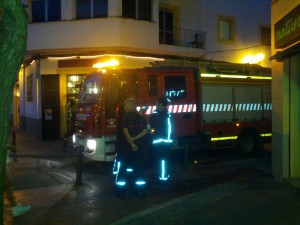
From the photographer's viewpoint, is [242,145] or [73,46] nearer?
[242,145]

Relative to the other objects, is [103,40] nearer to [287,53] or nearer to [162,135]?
[162,135]

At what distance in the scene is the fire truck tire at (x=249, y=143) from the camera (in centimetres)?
1322

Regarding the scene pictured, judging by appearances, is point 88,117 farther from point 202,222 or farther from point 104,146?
point 202,222

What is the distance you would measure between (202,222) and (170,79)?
5773 millimetres

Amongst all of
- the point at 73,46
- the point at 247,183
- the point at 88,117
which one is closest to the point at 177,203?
the point at 247,183

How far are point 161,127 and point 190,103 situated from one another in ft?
10.2

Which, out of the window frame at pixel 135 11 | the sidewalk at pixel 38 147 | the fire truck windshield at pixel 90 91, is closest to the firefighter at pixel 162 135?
the fire truck windshield at pixel 90 91

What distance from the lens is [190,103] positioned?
38.6 ft

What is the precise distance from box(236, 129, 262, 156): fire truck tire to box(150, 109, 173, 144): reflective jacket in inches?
194

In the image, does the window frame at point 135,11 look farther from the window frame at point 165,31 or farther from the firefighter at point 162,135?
the firefighter at point 162,135

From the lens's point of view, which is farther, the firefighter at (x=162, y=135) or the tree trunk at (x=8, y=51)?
the firefighter at (x=162, y=135)

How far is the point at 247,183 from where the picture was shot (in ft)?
29.1

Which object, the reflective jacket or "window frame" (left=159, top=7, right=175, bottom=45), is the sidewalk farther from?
"window frame" (left=159, top=7, right=175, bottom=45)

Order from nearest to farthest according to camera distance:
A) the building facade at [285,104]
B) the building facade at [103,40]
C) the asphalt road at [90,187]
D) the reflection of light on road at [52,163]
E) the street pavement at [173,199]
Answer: the street pavement at [173,199] < the asphalt road at [90,187] < the building facade at [285,104] < the reflection of light on road at [52,163] < the building facade at [103,40]
